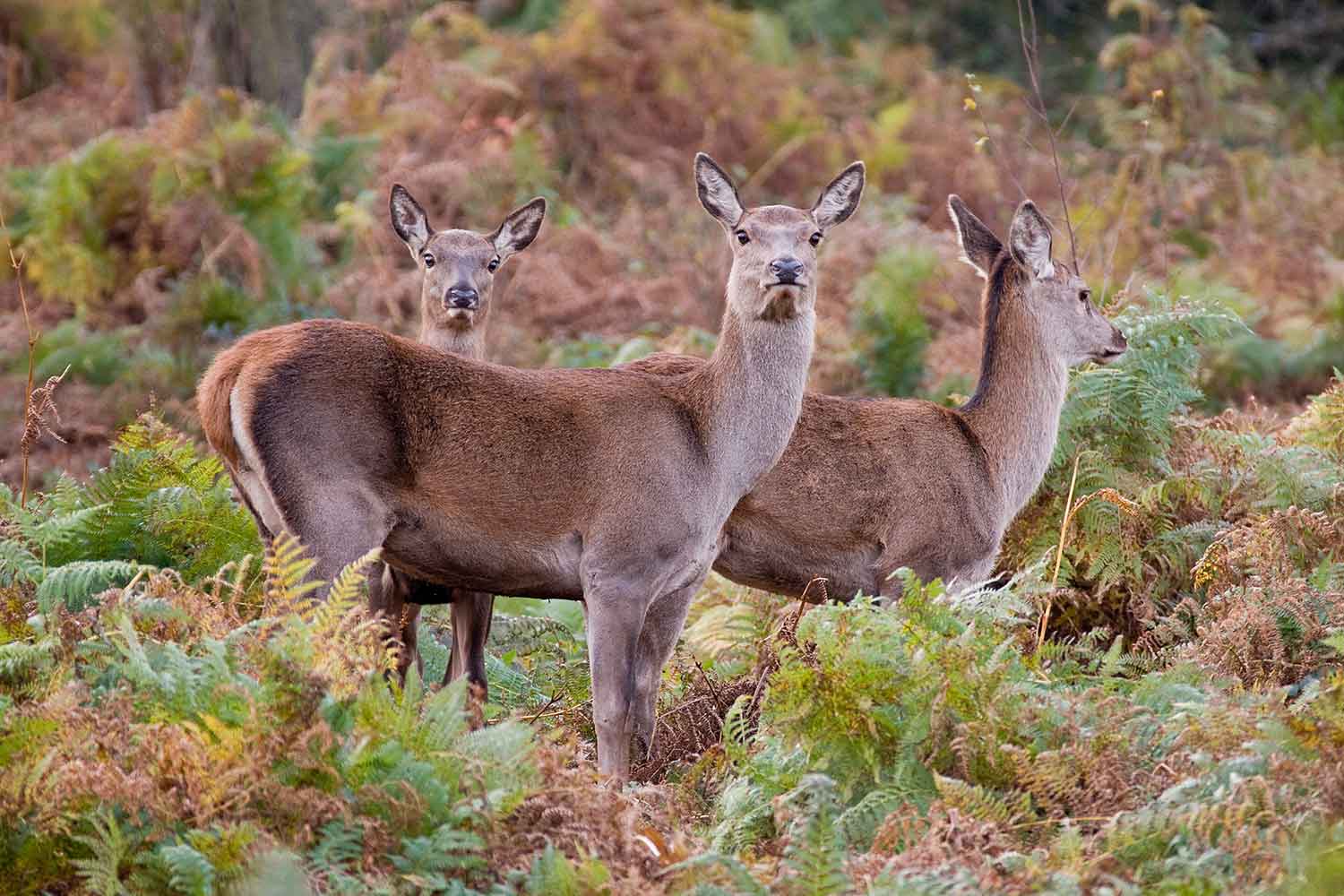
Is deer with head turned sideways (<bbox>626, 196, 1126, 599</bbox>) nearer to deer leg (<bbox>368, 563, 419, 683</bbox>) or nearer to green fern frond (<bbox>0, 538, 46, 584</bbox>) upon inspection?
deer leg (<bbox>368, 563, 419, 683</bbox>)

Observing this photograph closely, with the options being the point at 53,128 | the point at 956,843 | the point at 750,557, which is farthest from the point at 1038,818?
the point at 53,128

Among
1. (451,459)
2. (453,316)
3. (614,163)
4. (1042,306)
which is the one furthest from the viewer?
(614,163)

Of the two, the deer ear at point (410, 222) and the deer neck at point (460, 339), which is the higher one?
the deer ear at point (410, 222)

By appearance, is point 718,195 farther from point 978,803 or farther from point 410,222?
point 978,803

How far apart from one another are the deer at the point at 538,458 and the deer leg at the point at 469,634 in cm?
41

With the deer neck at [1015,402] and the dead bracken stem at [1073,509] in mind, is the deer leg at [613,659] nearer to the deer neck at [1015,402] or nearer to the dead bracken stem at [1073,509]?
the dead bracken stem at [1073,509]

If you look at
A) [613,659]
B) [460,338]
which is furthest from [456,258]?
[613,659]

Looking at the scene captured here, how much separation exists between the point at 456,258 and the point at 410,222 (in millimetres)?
595

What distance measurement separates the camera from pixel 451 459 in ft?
22.1

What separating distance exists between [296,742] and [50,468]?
7.82 m

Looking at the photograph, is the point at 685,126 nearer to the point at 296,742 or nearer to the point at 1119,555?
the point at 1119,555

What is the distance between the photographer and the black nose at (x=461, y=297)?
30.6 feet

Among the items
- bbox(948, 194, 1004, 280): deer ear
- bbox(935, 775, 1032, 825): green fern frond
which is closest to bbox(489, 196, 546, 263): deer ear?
bbox(948, 194, 1004, 280): deer ear

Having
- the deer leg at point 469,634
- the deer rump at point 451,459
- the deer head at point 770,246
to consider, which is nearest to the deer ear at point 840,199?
the deer head at point 770,246
